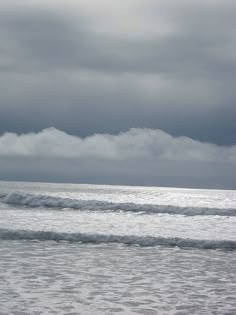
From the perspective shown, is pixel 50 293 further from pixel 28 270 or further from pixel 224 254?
pixel 224 254

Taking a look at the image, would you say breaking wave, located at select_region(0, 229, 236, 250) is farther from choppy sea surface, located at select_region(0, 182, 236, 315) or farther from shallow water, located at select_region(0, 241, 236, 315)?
shallow water, located at select_region(0, 241, 236, 315)

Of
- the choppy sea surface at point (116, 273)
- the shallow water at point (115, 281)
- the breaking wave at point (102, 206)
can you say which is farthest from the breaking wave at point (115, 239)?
the breaking wave at point (102, 206)

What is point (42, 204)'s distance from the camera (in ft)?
161

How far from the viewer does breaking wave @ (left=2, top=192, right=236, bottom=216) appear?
4238 centimetres

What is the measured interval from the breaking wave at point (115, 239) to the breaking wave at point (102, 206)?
2016 cm

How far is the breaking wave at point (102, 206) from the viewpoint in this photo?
4238cm

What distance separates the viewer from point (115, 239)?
2252 centimetres

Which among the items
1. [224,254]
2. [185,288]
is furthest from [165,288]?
[224,254]

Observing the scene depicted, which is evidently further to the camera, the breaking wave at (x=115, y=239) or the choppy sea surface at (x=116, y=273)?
the breaking wave at (x=115, y=239)

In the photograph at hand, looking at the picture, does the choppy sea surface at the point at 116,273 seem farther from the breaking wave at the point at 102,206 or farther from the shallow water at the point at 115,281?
the breaking wave at the point at 102,206

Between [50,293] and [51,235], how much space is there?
12112 mm

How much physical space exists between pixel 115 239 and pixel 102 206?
24853 millimetres

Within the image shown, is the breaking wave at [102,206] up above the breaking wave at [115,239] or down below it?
above

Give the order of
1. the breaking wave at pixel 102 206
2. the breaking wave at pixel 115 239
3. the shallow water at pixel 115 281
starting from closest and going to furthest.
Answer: the shallow water at pixel 115 281, the breaking wave at pixel 115 239, the breaking wave at pixel 102 206
